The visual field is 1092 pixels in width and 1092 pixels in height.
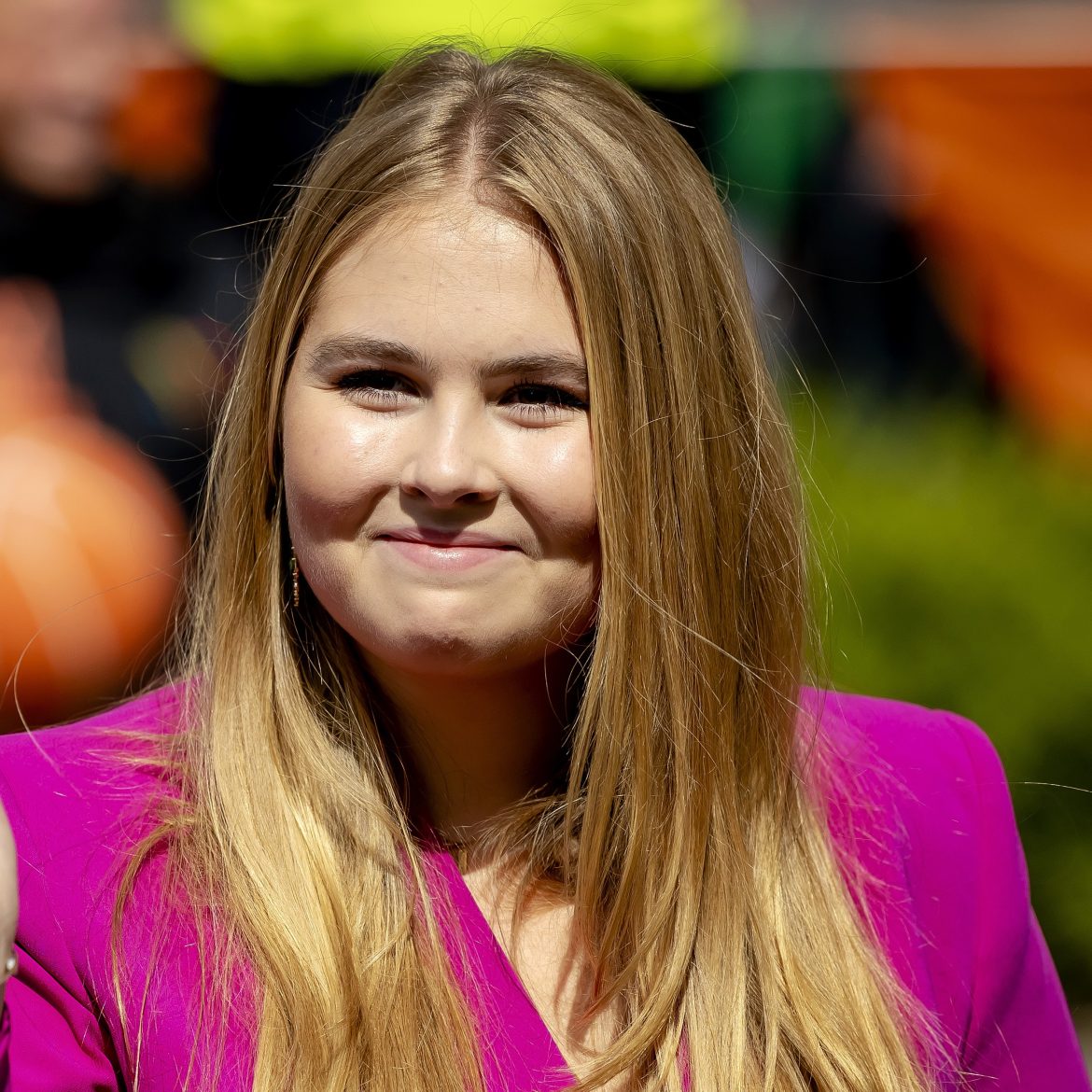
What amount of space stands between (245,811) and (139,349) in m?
2.90

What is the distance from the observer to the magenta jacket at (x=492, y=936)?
1538 mm

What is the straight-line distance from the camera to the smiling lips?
1.60 meters

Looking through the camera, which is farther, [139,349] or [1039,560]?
[139,349]

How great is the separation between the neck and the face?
0.13 m

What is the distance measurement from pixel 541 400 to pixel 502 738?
1.49ft

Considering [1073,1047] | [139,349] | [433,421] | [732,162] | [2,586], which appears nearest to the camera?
[433,421]

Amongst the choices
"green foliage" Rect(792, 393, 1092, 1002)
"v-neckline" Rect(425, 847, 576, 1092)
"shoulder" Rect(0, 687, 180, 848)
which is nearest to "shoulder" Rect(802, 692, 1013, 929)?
"v-neckline" Rect(425, 847, 576, 1092)

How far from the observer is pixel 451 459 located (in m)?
1.57

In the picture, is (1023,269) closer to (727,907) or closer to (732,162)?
(732,162)

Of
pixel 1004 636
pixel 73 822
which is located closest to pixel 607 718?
pixel 73 822

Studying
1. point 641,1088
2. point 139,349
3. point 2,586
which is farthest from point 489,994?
point 139,349

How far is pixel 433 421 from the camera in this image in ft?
5.27

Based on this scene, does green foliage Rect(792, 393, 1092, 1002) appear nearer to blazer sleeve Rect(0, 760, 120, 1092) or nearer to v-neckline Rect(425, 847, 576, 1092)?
v-neckline Rect(425, 847, 576, 1092)

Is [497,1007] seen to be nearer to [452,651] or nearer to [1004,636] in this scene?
[452,651]
